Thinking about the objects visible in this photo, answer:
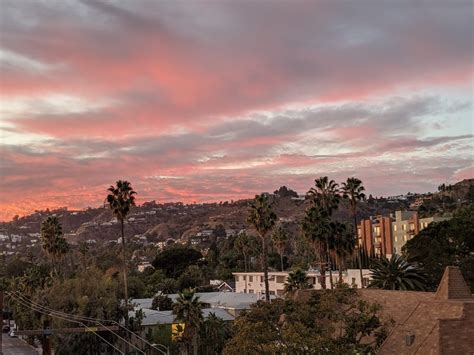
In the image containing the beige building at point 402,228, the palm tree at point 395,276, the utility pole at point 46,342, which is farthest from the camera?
the beige building at point 402,228

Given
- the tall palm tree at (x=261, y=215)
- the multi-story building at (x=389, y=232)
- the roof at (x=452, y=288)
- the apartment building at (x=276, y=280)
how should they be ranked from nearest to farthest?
the roof at (x=452, y=288)
the tall palm tree at (x=261, y=215)
the apartment building at (x=276, y=280)
the multi-story building at (x=389, y=232)

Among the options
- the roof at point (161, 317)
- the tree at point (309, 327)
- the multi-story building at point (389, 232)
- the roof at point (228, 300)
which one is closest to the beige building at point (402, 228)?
the multi-story building at point (389, 232)

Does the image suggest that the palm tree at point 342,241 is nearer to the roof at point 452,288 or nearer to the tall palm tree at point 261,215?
the tall palm tree at point 261,215

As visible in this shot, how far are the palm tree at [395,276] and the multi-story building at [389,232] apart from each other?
67.9 m

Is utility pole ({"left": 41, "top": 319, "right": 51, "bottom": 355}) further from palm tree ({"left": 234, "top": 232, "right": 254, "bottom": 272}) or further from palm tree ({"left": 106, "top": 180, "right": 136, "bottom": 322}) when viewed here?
palm tree ({"left": 234, "top": 232, "right": 254, "bottom": 272})

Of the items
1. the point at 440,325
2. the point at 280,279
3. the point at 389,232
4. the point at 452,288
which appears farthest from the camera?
the point at 389,232

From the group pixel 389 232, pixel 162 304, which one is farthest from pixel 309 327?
pixel 389 232

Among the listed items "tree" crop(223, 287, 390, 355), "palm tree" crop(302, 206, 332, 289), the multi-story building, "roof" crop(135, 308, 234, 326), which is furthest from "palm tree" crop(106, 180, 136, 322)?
the multi-story building

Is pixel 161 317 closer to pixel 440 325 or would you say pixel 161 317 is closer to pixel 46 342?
pixel 46 342

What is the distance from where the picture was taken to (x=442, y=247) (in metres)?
73.6

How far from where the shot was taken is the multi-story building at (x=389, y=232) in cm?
12896

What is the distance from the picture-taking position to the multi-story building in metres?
129

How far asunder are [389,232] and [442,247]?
64.4 m

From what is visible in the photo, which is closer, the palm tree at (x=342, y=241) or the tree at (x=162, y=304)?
the palm tree at (x=342, y=241)
